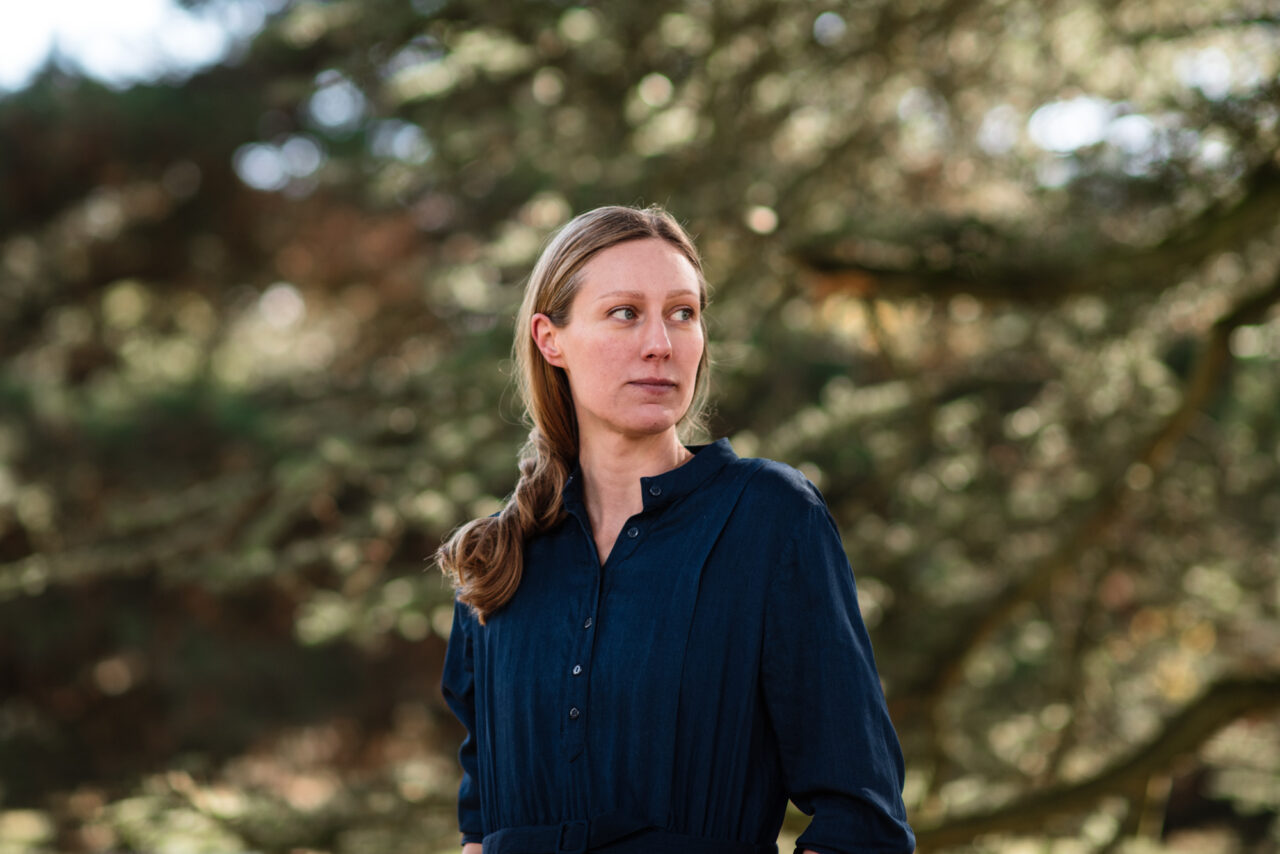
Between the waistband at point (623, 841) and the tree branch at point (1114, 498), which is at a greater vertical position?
the tree branch at point (1114, 498)

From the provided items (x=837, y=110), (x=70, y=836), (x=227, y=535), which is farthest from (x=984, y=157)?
(x=70, y=836)

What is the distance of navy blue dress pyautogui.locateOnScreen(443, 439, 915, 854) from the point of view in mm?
1522

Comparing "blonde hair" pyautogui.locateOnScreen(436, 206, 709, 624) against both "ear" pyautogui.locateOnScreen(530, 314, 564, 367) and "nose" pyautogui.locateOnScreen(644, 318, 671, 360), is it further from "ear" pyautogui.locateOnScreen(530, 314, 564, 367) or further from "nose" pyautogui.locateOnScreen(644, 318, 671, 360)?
"nose" pyautogui.locateOnScreen(644, 318, 671, 360)

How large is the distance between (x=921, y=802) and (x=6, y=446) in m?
7.95

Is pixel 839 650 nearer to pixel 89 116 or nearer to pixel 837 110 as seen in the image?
pixel 837 110

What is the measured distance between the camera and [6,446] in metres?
9.55

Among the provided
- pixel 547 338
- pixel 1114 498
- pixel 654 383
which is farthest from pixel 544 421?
pixel 1114 498

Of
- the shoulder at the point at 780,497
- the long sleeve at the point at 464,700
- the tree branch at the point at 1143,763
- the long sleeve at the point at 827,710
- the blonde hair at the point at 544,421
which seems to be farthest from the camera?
the tree branch at the point at 1143,763

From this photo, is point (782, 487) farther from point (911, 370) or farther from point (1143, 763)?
point (1143, 763)

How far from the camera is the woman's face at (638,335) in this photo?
5.49 ft

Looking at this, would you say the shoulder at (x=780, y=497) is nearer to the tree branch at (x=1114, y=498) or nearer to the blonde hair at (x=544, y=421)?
the blonde hair at (x=544, y=421)

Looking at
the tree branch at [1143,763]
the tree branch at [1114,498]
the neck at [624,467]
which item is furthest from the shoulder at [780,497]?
the tree branch at [1114,498]

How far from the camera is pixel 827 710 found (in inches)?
59.7


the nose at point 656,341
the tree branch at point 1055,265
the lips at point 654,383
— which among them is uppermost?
the tree branch at point 1055,265
